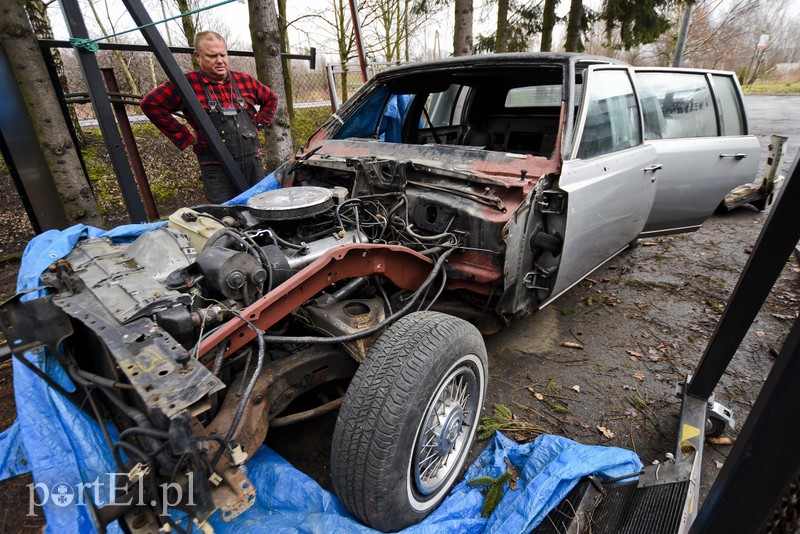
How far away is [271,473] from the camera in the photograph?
1880 mm

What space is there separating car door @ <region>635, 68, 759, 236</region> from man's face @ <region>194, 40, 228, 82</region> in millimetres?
3588

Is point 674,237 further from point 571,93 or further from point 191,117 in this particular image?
point 191,117

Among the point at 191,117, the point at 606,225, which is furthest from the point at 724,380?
the point at 191,117

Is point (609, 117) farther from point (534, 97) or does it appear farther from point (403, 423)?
point (403, 423)

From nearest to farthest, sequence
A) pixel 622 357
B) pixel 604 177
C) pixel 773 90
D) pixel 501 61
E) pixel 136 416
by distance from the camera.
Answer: pixel 136 416 < pixel 604 177 < pixel 501 61 < pixel 622 357 < pixel 773 90

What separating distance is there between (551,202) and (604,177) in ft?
1.94

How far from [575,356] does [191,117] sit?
3.85 metres

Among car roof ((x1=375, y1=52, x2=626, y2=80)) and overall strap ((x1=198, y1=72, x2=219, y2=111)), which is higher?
car roof ((x1=375, y1=52, x2=626, y2=80))

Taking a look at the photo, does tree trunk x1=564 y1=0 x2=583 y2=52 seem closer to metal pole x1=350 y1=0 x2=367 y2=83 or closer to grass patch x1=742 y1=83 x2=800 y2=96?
metal pole x1=350 y1=0 x2=367 y2=83

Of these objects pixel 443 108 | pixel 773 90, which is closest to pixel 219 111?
pixel 443 108

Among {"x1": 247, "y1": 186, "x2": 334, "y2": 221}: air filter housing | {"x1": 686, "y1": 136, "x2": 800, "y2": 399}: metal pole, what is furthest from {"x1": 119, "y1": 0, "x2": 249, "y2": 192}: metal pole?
{"x1": 686, "y1": 136, "x2": 800, "y2": 399}: metal pole

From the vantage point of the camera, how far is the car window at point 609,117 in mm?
2709

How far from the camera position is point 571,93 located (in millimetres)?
2572

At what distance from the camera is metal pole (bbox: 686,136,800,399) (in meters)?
1.59
